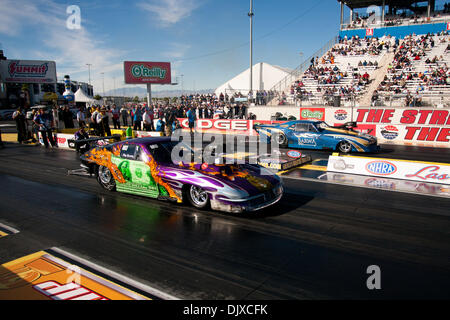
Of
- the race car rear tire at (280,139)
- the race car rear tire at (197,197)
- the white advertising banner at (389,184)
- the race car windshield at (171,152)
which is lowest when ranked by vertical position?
the white advertising banner at (389,184)

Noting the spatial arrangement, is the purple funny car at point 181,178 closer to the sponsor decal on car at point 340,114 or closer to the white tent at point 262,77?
the sponsor decal on car at point 340,114

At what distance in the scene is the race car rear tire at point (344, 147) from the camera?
13.2 meters

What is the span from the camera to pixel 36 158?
13.5m

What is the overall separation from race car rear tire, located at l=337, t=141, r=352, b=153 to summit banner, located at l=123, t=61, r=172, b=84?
27.4m

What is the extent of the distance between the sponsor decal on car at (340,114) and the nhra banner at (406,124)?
20 cm

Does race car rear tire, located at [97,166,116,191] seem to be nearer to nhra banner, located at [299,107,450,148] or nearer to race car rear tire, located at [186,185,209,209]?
race car rear tire, located at [186,185,209,209]

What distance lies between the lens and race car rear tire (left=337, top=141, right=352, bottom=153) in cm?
1324

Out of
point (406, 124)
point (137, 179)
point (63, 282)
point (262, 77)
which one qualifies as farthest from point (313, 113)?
point (262, 77)

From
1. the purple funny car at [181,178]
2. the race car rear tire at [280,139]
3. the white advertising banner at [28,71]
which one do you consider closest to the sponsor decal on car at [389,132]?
the race car rear tire at [280,139]

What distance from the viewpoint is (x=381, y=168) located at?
947 cm

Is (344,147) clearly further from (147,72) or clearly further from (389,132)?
(147,72)
